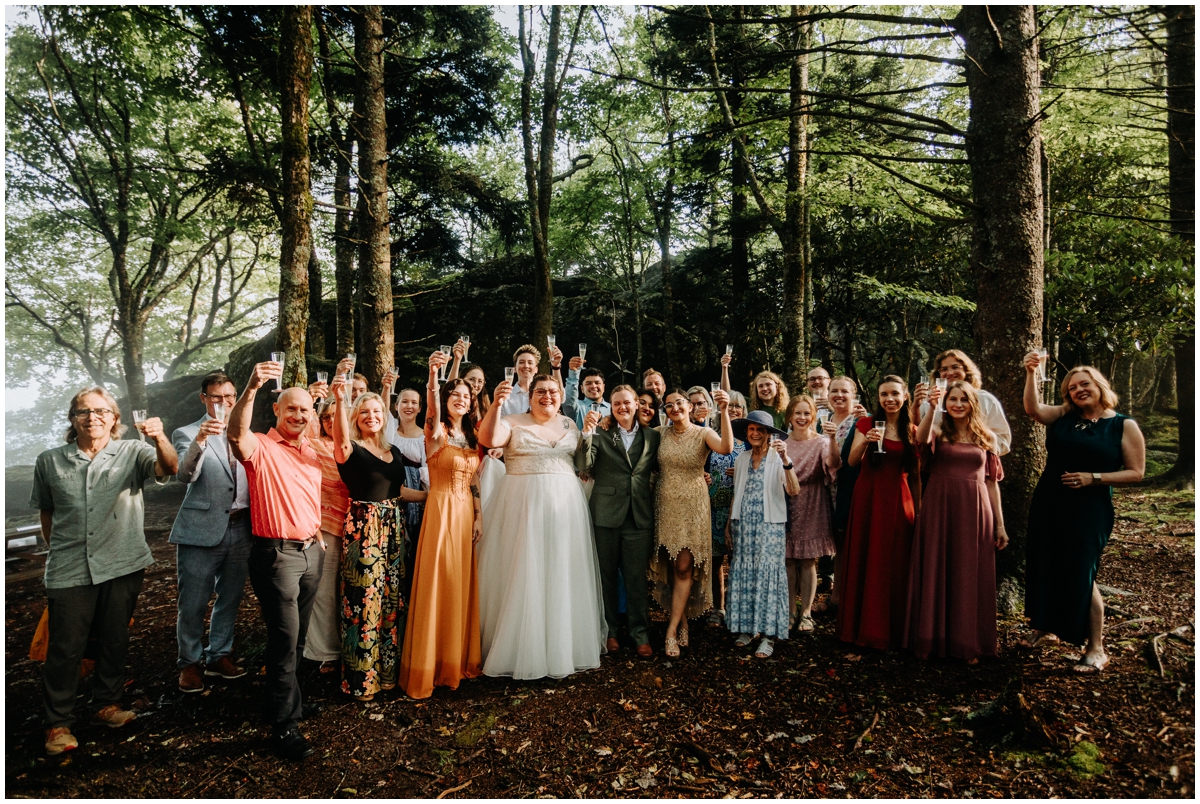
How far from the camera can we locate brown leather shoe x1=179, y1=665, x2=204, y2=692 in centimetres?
431

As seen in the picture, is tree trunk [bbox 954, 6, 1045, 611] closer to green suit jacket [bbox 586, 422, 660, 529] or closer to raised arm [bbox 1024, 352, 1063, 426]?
raised arm [bbox 1024, 352, 1063, 426]

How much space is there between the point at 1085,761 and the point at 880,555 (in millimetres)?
1632

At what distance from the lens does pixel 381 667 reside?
4.22 m

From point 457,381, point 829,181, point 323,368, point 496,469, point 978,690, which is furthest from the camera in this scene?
point 323,368

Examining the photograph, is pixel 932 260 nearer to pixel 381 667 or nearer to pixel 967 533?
pixel 967 533

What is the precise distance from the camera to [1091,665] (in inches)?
155

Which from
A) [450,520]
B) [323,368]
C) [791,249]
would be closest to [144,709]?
[450,520]

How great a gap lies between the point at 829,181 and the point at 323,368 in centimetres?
872

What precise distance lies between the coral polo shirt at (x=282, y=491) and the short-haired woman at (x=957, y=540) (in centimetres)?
420

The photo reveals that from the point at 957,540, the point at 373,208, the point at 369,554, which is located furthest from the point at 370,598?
the point at 373,208

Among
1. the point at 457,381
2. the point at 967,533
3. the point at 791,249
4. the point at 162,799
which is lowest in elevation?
the point at 162,799

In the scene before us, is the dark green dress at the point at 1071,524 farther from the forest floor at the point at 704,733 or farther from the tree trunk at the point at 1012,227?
the tree trunk at the point at 1012,227

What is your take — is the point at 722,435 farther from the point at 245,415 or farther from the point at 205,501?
the point at 205,501

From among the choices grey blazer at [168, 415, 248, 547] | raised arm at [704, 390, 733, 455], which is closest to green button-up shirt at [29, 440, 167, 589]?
grey blazer at [168, 415, 248, 547]
